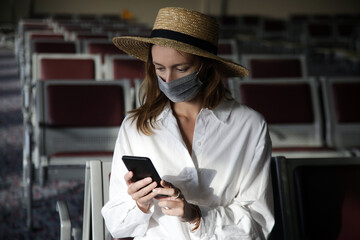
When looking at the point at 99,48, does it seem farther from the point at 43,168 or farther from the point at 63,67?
the point at 43,168

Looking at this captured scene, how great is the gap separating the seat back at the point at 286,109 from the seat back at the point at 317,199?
1781 millimetres

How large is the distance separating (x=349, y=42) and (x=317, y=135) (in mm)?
8980

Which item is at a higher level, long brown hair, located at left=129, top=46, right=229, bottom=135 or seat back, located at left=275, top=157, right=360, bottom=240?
long brown hair, located at left=129, top=46, right=229, bottom=135

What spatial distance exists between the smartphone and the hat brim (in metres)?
0.36

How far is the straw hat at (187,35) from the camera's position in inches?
57.1

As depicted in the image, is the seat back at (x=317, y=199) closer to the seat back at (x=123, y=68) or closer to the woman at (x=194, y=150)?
the woman at (x=194, y=150)

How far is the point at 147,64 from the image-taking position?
159cm

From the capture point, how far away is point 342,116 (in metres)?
3.40

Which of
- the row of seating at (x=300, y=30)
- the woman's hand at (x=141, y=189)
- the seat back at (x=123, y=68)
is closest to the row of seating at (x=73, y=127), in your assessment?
the seat back at (x=123, y=68)

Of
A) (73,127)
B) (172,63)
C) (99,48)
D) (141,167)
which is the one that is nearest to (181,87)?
(172,63)

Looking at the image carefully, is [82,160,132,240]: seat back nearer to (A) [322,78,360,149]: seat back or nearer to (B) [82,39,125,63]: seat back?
(A) [322,78,360,149]: seat back

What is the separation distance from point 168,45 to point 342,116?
7.41ft

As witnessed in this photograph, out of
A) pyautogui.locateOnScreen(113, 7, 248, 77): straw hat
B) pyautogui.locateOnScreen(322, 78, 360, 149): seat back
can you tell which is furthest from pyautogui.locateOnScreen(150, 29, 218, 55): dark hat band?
pyautogui.locateOnScreen(322, 78, 360, 149): seat back

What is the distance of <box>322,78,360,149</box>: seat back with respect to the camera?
3.40 metres
